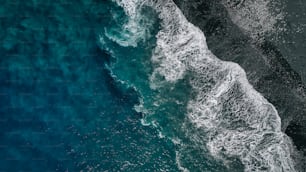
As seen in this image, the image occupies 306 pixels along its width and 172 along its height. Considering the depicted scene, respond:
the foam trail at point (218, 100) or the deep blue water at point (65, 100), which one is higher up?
the foam trail at point (218, 100)

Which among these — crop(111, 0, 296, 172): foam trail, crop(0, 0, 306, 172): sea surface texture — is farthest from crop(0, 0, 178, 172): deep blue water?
crop(111, 0, 296, 172): foam trail

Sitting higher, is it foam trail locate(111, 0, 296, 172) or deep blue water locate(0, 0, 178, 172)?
foam trail locate(111, 0, 296, 172)

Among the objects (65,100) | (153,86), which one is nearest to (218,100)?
(153,86)

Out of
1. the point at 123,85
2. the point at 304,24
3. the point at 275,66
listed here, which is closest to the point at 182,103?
the point at 123,85

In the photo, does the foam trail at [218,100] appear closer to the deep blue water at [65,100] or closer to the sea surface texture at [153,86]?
the sea surface texture at [153,86]

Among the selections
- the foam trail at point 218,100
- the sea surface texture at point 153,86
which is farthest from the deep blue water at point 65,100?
the foam trail at point 218,100

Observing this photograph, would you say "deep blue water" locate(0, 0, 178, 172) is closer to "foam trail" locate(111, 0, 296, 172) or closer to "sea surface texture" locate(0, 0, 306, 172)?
"sea surface texture" locate(0, 0, 306, 172)
